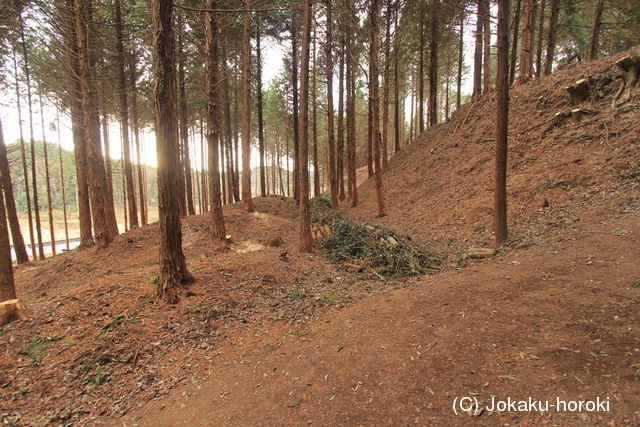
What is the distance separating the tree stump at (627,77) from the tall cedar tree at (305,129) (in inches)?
393

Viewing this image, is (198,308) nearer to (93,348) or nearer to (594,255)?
(93,348)

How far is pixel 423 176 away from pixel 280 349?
13481mm

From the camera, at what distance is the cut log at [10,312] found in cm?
414

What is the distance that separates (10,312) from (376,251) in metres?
7.37

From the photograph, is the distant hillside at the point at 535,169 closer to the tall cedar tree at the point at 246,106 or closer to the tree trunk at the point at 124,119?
the tall cedar tree at the point at 246,106

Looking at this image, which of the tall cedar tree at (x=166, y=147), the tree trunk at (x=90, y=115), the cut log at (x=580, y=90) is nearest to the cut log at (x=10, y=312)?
the tall cedar tree at (x=166, y=147)

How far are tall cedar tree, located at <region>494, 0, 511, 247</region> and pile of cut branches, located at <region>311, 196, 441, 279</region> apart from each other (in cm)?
176

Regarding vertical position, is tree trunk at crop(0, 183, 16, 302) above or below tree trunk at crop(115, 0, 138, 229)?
below

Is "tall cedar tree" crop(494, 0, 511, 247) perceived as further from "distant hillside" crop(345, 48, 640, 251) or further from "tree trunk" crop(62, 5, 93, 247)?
"tree trunk" crop(62, 5, 93, 247)

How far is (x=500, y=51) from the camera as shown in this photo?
19.9ft

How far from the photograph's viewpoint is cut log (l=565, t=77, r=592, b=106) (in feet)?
30.7

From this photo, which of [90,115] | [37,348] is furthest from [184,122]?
[37,348]

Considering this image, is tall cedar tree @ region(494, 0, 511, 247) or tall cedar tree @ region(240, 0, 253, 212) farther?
tall cedar tree @ region(240, 0, 253, 212)

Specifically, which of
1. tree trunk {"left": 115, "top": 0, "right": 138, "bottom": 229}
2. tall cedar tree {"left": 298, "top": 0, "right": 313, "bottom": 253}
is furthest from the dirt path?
tree trunk {"left": 115, "top": 0, "right": 138, "bottom": 229}
